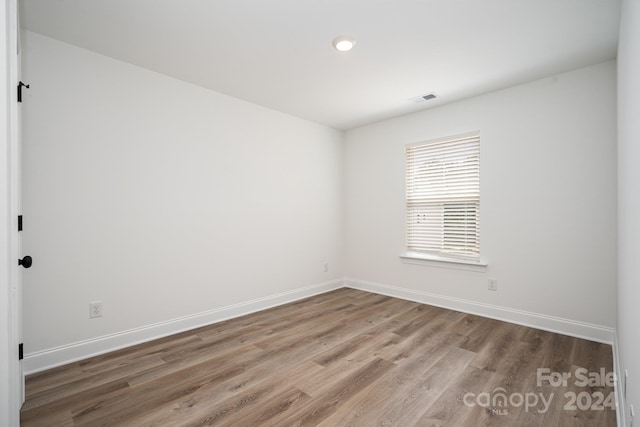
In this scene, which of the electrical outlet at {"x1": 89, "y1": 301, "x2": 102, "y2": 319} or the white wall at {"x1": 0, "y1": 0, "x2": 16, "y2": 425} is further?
the electrical outlet at {"x1": 89, "y1": 301, "x2": 102, "y2": 319}

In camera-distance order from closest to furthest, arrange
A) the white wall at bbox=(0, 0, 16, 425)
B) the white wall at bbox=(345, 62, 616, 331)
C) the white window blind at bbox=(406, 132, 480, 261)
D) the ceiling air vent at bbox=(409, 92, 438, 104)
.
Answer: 1. the white wall at bbox=(0, 0, 16, 425)
2. the white wall at bbox=(345, 62, 616, 331)
3. the ceiling air vent at bbox=(409, 92, 438, 104)
4. the white window blind at bbox=(406, 132, 480, 261)

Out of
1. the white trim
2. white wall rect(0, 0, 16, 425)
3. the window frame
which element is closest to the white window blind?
the window frame

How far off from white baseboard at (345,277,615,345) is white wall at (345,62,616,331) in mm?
52

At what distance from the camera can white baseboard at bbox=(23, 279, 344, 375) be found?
2336mm

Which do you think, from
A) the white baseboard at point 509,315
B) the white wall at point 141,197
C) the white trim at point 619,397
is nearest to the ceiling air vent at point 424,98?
the white wall at point 141,197

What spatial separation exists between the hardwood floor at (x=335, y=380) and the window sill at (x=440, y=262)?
642 millimetres

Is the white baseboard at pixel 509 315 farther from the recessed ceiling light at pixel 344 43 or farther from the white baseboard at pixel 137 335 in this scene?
the recessed ceiling light at pixel 344 43

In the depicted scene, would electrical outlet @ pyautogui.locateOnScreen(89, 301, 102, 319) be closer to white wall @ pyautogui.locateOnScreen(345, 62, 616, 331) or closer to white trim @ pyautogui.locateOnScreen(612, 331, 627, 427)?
white wall @ pyautogui.locateOnScreen(345, 62, 616, 331)

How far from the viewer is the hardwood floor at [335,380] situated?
179 centimetres

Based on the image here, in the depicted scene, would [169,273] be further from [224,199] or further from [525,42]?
[525,42]

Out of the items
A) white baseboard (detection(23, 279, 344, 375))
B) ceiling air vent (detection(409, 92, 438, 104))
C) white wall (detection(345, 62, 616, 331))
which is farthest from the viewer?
ceiling air vent (detection(409, 92, 438, 104))

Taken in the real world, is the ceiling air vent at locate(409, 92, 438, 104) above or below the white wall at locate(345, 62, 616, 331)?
above

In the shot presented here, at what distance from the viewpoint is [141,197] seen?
2.84 meters

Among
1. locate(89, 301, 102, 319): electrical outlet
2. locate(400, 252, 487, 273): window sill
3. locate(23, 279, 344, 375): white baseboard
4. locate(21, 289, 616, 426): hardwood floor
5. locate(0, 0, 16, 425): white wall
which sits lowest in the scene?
locate(21, 289, 616, 426): hardwood floor
